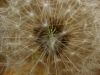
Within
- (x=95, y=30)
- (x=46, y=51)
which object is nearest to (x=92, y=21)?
(x=95, y=30)

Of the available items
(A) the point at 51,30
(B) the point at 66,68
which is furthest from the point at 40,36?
(B) the point at 66,68

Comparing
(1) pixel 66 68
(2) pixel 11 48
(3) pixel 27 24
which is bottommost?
(1) pixel 66 68

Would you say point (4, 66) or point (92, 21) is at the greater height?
point (92, 21)

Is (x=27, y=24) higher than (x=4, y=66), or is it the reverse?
(x=27, y=24)

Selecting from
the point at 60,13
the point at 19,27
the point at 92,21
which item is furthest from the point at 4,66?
the point at 92,21

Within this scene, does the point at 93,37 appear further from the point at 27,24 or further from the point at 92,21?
the point at 27,24

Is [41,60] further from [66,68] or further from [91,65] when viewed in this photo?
[91,65]
